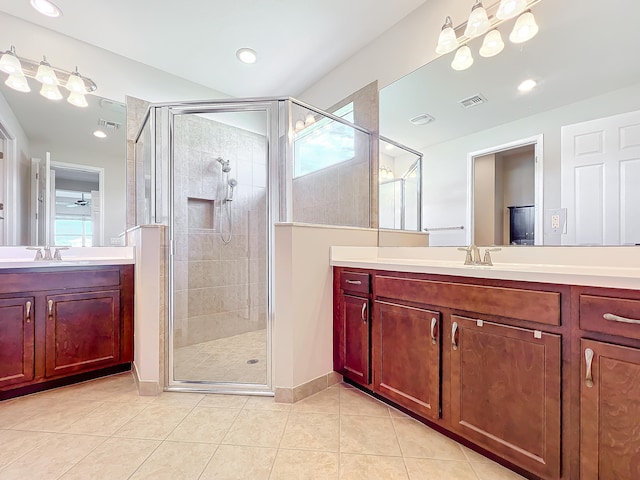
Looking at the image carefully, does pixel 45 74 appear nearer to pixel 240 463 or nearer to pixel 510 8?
pixel 240 463

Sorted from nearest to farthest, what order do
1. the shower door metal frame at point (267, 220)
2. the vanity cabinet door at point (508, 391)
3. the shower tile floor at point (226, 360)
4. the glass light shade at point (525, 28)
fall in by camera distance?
the vanity cabinet door at point (508, 391) → the glass light shade at point (525, 28) → the shower door metal frame at point (267, 220) → the shower tile floor at point (226, 360)

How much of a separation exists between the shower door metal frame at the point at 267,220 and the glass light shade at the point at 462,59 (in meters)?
1.21

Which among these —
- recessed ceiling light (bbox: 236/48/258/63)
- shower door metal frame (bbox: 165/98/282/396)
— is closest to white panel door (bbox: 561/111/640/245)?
shower door metal frame (bbox: 165/98/282/396)

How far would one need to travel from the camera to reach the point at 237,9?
2.06 metres

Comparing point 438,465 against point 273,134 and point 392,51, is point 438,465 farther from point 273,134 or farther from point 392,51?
point 392,51

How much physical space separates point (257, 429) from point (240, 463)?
0.24 meters

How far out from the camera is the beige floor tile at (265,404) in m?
1.70

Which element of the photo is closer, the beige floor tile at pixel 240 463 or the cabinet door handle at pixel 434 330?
the beige floor tile at pixel 240 463

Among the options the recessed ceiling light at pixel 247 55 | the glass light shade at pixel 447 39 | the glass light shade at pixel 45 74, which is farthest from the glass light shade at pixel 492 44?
the glass light shade at pixel 45 74

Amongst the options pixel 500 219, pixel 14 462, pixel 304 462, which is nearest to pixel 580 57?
pixel 500 219

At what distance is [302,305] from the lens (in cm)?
184

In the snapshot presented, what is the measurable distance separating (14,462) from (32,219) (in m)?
1.63

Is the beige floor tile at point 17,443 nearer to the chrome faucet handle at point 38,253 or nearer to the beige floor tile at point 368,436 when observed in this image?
the chrome faucet handle at point 38,253

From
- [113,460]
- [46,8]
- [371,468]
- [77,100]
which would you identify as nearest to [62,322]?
[113,460]
